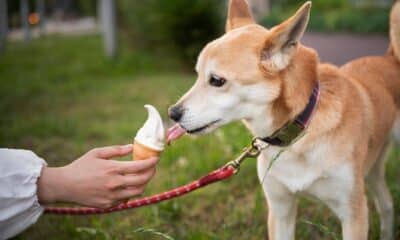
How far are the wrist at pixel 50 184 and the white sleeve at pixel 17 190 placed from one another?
26mm

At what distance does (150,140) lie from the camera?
2.22m

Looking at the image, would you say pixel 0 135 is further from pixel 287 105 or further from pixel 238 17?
pixel 287 105

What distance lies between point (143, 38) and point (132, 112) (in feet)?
13.1

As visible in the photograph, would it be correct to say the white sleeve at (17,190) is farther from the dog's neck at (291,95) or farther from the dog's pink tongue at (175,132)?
the dog's neck at (291,95)

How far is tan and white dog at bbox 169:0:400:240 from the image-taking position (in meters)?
2.45

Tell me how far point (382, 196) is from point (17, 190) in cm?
206

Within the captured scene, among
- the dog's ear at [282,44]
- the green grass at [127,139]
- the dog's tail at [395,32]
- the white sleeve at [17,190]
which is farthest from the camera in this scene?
the green grass at [127,139]

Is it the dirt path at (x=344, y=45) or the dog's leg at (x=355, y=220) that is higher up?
the dog's leg at (x=355, y=220)

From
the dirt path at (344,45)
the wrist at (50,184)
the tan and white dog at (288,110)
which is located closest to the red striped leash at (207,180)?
the tan and white dog at (288,110)

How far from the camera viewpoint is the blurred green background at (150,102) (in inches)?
132

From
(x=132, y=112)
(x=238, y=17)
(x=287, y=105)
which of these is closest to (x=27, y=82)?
(x=132, y=112)

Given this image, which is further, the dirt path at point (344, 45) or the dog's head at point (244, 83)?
the dirt path at point (344, 45)

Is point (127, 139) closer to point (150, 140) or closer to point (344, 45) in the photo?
point (150, 140)

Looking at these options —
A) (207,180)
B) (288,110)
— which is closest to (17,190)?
(207,180)
